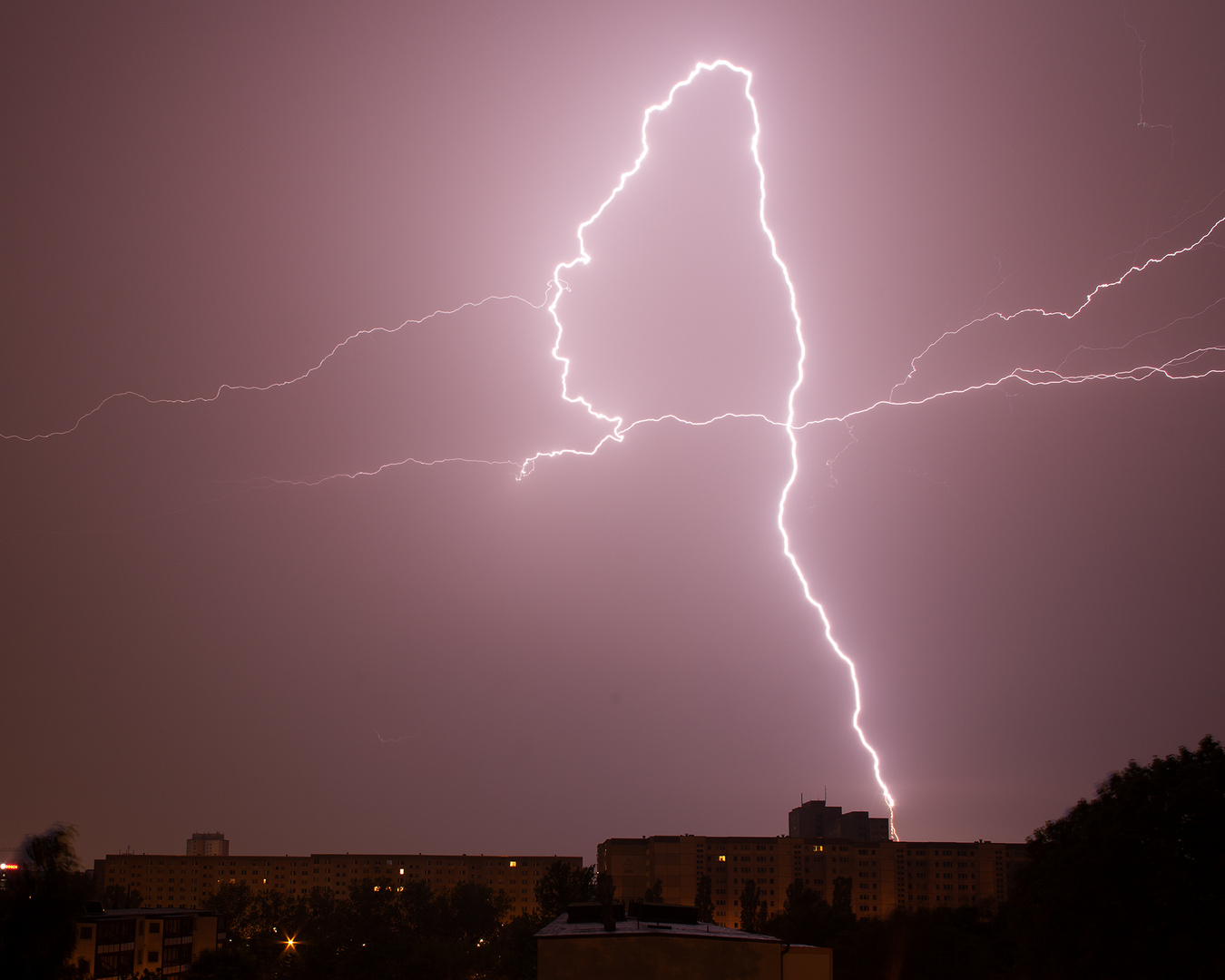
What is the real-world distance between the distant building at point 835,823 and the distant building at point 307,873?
2493cm

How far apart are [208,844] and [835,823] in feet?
258

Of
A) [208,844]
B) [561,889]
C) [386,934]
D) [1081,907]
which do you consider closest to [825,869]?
[386,934]

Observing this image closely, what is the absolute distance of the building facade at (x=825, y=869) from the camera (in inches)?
2495

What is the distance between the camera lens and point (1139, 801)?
18.0 meters

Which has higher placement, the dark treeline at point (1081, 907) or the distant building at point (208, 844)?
the dark treeline at point (1081, 907)

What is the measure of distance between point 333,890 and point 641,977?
74522 mm

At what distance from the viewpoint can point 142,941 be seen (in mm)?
30297

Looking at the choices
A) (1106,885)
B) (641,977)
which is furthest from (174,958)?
(1106,885)

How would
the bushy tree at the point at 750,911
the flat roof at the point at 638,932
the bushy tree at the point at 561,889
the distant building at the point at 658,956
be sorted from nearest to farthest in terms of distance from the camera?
the distant building at the point at 658,956 → the flat roof at the point at 638,932 → the bushy tree at the point at 561,889 → the bushy tree at the point at 750,911

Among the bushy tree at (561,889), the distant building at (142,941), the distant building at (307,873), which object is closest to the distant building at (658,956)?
the distant building at (142,941)

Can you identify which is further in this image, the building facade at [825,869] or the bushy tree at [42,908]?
the building facade at [825,869]

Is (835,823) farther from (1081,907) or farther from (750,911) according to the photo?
(1081,907)

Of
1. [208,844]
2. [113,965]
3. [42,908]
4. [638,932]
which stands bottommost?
[208,844]

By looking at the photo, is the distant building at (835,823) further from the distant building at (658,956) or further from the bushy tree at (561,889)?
the distant building at (658,956)
